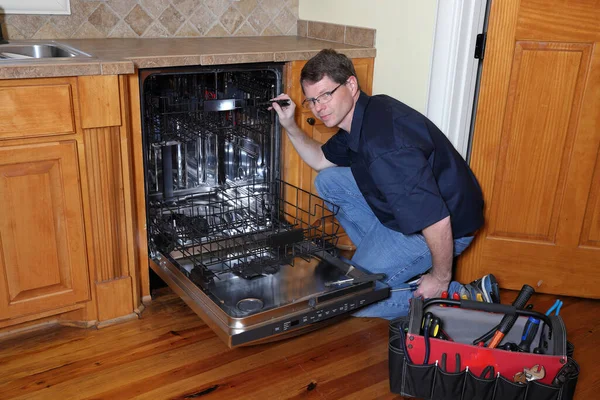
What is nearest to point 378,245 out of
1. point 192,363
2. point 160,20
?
point 192,363

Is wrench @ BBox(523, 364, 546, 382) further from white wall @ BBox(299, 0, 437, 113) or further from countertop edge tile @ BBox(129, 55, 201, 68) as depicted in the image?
countertop edge tile @ BBox(129, 55, 201, 68)

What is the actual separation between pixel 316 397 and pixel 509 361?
555mm

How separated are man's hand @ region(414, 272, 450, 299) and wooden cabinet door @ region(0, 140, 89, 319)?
1.13m

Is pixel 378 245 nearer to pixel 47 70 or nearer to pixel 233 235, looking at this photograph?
pixel 233 235

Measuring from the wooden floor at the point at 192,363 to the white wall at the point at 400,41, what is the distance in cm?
92

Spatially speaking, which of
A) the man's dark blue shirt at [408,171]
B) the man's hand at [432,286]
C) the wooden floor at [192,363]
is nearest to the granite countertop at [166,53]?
the man's dark blue shirt at [408,171]

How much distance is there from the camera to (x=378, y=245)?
85.1 inches

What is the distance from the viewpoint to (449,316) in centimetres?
186

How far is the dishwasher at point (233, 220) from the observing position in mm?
1874

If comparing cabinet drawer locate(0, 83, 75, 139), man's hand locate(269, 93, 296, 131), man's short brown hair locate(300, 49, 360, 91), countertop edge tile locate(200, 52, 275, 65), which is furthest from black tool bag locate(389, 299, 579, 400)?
cabinet drawer locate(0, 83, 75, 139)

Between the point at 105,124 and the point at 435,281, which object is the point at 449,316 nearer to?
the point at 435,281

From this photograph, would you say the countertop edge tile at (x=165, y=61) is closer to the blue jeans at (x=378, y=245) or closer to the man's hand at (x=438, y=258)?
the blue jeans at (x=378, y=245)

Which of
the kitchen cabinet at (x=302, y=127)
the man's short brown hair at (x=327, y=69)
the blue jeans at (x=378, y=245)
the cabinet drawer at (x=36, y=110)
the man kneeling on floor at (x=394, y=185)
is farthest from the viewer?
the kitchen cabinet at (x=302, y=127)

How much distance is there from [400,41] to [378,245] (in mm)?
833
